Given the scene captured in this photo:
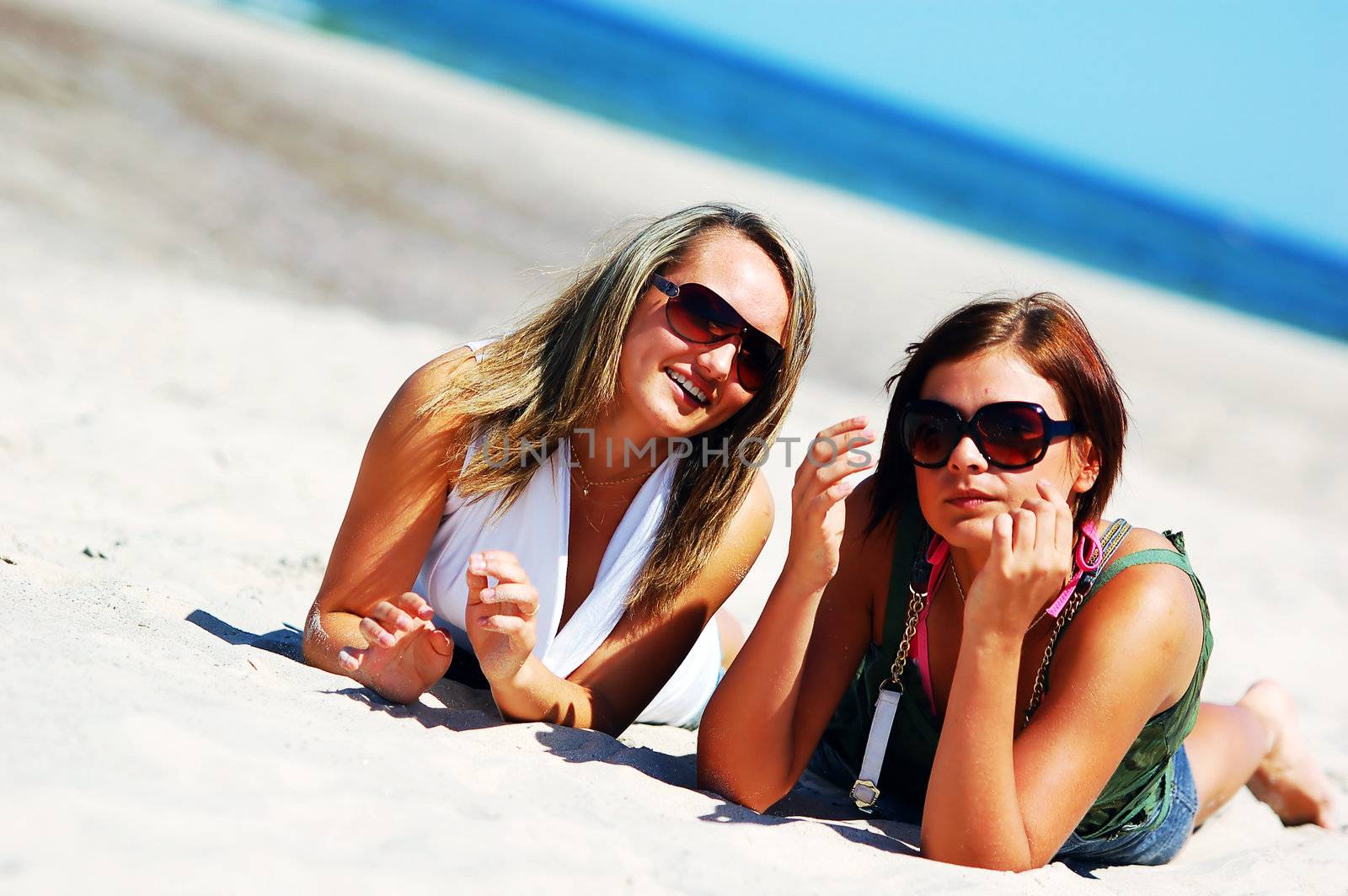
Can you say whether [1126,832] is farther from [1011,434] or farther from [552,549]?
[552,549]

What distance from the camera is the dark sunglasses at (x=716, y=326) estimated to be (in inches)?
125

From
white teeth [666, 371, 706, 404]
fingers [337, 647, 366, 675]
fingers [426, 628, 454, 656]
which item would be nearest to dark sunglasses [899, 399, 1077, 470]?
white teeth [666, 371, 706, 404]

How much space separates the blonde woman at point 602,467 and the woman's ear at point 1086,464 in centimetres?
81

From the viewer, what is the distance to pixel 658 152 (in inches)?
976

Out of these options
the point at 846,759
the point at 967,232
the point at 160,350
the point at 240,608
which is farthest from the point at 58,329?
the point at 967,232

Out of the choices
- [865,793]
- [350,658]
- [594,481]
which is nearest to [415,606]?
[350,658]

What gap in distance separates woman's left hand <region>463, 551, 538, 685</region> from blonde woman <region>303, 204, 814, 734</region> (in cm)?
20

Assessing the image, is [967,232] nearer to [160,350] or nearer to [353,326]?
[353,326]

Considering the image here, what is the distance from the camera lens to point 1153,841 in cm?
339

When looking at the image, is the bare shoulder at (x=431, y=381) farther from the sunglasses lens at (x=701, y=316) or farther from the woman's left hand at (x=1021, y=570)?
the woman's left hand at (x=1021, y=570)

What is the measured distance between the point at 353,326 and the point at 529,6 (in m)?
69.4

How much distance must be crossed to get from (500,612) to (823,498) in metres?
0.81

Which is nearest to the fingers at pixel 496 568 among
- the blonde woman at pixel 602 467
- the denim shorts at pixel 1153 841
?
the blonde woman at pixel 602 467

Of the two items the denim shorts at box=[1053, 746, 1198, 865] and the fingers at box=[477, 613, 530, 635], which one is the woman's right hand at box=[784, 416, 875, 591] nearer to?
the fingers at box=[477, 613, 530, 635]
